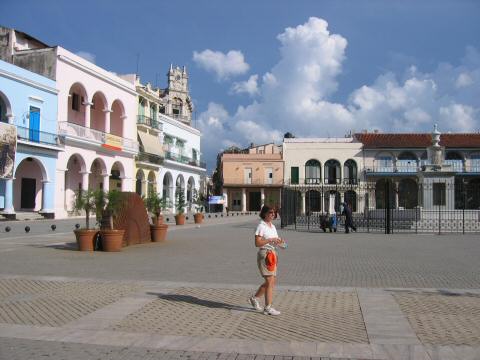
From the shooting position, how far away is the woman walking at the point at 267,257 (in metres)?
6.66

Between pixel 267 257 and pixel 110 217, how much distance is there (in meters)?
8.92

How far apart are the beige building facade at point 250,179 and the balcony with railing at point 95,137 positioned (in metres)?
25.0

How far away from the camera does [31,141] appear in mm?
31000

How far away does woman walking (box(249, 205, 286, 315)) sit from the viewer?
6.66 meters

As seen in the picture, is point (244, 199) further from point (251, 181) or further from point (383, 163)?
point (383, 163)

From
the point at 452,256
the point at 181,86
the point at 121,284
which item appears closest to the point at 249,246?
the point at 452,256

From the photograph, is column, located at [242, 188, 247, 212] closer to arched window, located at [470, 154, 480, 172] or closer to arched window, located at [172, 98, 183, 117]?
arched window, located at [172, 98, 183, 117]

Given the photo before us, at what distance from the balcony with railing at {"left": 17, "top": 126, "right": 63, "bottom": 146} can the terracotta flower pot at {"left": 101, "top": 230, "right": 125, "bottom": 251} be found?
18767 mm

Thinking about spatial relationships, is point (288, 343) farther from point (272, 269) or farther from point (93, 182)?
point (93, 182)

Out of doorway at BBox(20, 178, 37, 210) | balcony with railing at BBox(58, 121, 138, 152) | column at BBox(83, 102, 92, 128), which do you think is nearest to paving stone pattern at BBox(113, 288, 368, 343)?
doorway at BBox(20, 178, 37, 210)

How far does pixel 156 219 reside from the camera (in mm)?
17938

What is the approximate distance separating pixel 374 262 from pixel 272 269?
21.0 ft

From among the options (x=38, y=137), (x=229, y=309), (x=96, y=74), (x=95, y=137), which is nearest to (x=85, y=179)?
(x=95, y=137)

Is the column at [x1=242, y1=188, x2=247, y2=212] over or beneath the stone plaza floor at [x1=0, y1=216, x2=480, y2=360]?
over
